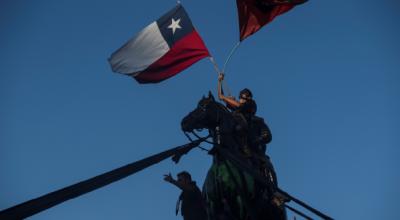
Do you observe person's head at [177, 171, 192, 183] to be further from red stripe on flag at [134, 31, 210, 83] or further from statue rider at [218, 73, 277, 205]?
red stripe on flag at [134, 31, 210, 83]

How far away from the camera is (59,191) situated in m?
5.75

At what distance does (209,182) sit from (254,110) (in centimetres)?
201

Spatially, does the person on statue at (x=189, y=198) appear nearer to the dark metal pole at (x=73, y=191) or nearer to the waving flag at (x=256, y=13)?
the waving flag at (x=256, y=13)

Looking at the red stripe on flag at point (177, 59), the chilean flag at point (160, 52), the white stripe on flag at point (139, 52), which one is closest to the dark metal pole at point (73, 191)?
the red stripe on flag at point (177, 59)

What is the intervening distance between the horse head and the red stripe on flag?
119 inches

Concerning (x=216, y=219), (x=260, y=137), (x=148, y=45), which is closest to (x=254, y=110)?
(x=260, y=137)

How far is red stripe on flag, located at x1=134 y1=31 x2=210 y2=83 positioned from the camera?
15125 millimetres

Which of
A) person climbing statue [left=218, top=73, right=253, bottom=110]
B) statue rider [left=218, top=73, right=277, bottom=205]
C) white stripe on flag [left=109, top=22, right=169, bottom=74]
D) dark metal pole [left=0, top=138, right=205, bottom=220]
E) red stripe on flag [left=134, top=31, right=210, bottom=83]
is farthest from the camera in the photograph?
white stripe on flag [left=109, top=22, right=169, bottom=74]

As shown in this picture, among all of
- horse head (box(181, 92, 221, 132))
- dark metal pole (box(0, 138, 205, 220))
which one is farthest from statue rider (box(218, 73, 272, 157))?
dark metal pole (box(0, 138, 205, 220))

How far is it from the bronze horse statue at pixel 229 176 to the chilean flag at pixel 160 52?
10.1ft

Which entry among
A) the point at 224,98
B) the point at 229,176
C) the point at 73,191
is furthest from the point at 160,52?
the point at 73,191

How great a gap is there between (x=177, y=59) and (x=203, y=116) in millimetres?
3726

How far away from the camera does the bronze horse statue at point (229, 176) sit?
1165 centimetres

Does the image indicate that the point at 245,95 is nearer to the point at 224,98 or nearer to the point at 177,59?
the point at 224,98
